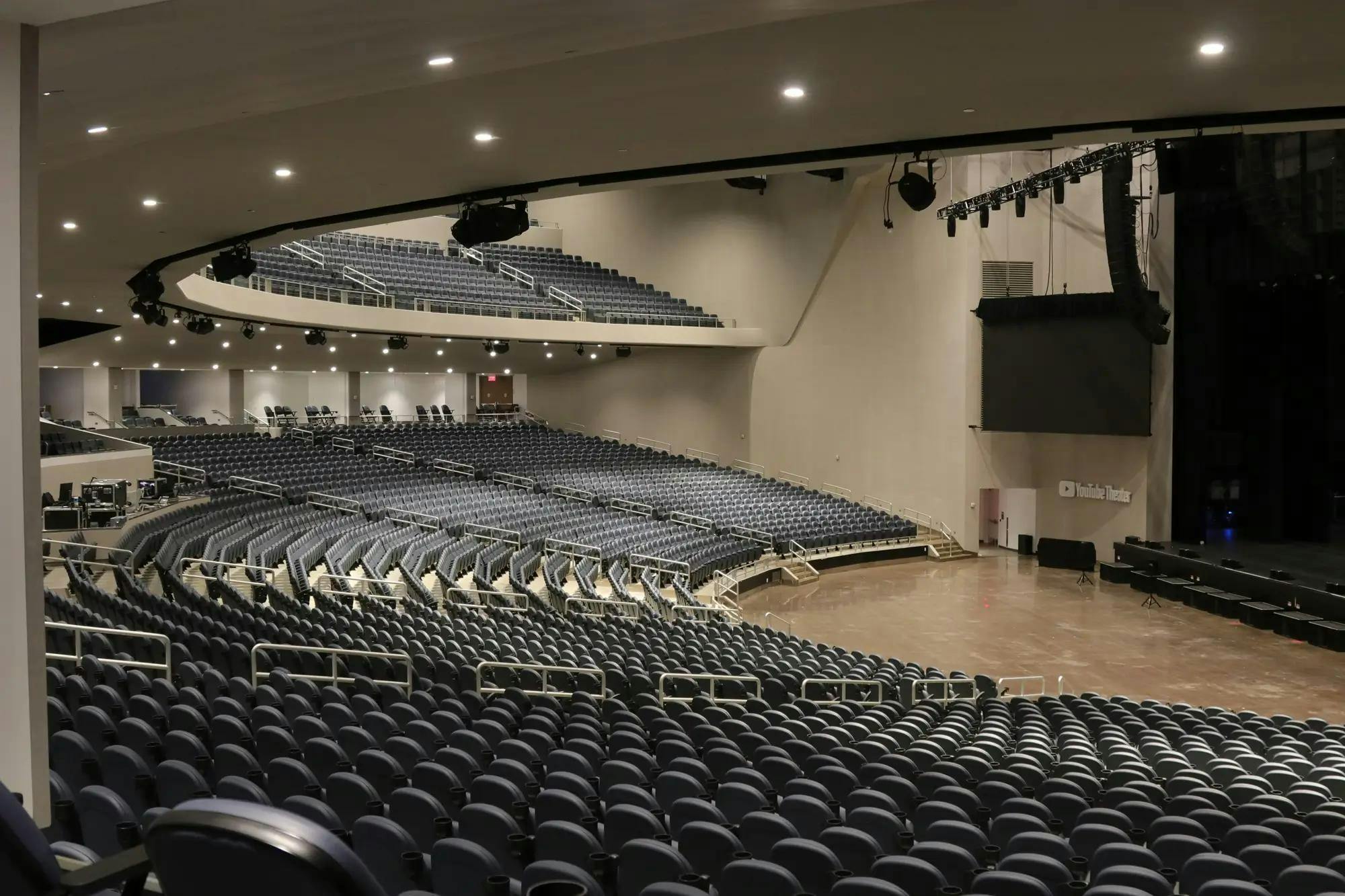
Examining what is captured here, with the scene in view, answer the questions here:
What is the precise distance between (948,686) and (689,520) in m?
12.2

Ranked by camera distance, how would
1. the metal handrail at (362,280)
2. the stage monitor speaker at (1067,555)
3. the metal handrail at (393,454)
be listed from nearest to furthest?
1. the stage monitor speaker at (1067,555)
2. the metal handrail at (362,280)
3. the metal handrail at (393,454)

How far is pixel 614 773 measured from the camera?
5.88 m

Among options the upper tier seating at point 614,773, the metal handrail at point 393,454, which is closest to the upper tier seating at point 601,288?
the metal handrail at point 393,454

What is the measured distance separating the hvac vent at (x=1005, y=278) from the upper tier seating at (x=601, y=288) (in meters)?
7.52

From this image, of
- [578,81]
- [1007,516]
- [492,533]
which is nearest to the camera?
[578,81]

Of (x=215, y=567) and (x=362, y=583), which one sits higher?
(x=215, y=567)

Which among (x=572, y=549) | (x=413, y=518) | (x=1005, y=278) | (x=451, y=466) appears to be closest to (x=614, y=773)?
(x=572, y=549)

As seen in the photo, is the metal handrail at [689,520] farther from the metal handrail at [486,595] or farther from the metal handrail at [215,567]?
the metal handrail at [215,567]

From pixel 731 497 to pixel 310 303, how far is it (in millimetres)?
10190

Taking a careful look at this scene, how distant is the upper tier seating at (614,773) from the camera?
12.7 ft

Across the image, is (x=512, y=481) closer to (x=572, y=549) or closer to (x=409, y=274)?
(x=409, y=274)

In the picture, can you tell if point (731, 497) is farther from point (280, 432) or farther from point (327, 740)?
point (327, 740)

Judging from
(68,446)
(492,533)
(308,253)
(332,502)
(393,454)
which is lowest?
(492,533)

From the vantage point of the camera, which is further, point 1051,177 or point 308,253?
point 308,253
